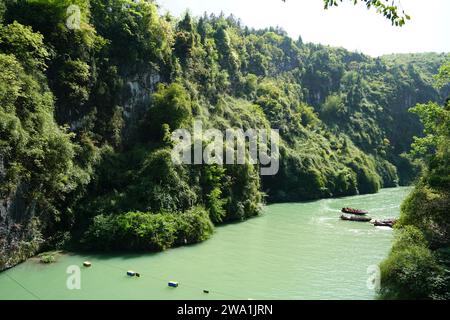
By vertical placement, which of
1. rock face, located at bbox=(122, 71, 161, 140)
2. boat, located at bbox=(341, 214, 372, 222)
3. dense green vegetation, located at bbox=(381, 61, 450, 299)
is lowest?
boat, located at bbox=(341, 214, 372, 222)

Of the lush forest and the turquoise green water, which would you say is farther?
the lush forest

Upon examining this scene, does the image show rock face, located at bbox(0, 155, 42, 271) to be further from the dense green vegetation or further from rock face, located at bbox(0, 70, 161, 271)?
the dense green vegetation

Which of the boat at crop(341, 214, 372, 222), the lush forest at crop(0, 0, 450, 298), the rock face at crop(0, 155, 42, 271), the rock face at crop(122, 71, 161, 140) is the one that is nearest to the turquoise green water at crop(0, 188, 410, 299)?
the rock face at crop(0, 155, 42, 271)

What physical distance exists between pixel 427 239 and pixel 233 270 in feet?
29.1

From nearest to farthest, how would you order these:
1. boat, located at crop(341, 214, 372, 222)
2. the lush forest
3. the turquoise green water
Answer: the turquoise green water, the lush forest, boat, located at crop(341, 214, 372, 222)

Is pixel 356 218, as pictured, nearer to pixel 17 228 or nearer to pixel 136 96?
pixel 136 96

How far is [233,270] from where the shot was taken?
19922mm

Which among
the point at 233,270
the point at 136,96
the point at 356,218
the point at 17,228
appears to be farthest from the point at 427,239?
the point at 136,96

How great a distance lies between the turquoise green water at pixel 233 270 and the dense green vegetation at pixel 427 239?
202 centimetres

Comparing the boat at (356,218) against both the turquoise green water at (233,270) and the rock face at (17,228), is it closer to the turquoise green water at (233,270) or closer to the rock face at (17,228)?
the turquoise green water at (233,270)

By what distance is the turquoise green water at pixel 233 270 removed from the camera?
16.1 m

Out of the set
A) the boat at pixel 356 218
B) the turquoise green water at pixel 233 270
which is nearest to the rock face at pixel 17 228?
the turquoise green water at pixel 233 270

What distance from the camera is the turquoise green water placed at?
52.9ft

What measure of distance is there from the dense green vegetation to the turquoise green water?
202 cm
